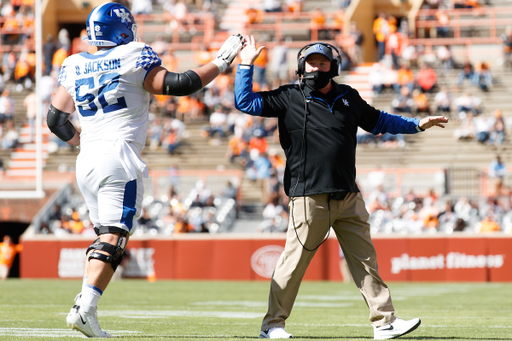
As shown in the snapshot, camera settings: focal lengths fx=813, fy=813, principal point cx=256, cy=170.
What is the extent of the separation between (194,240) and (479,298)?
826 centimetres

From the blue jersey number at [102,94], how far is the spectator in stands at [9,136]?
20.3 meters

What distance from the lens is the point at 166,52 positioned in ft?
91.0

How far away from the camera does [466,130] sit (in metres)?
22.5

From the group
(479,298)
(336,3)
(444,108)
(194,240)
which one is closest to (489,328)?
(479,298)

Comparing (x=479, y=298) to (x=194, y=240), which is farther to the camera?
(x=194, y=240)

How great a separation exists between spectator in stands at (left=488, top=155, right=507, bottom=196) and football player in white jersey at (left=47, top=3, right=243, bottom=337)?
49.4 ft

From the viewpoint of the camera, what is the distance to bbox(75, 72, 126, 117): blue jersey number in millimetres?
5027

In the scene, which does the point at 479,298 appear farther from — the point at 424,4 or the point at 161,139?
the point at 424,4

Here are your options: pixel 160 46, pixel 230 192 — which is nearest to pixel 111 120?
pixel 230 192

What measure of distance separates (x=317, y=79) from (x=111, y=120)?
4.50 ft

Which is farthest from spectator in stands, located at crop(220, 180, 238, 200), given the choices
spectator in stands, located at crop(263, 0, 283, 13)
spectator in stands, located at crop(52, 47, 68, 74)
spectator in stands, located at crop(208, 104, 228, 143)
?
spectator in stands, located at crop(263, 0, 283, 13)

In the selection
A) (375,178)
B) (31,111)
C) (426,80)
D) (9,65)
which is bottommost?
(375,178)

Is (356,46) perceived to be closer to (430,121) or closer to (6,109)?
(6,109)

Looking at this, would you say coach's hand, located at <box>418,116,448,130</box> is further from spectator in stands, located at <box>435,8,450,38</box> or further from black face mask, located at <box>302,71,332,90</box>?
spectator in stands, located at <box>435,8,450,38</box>
